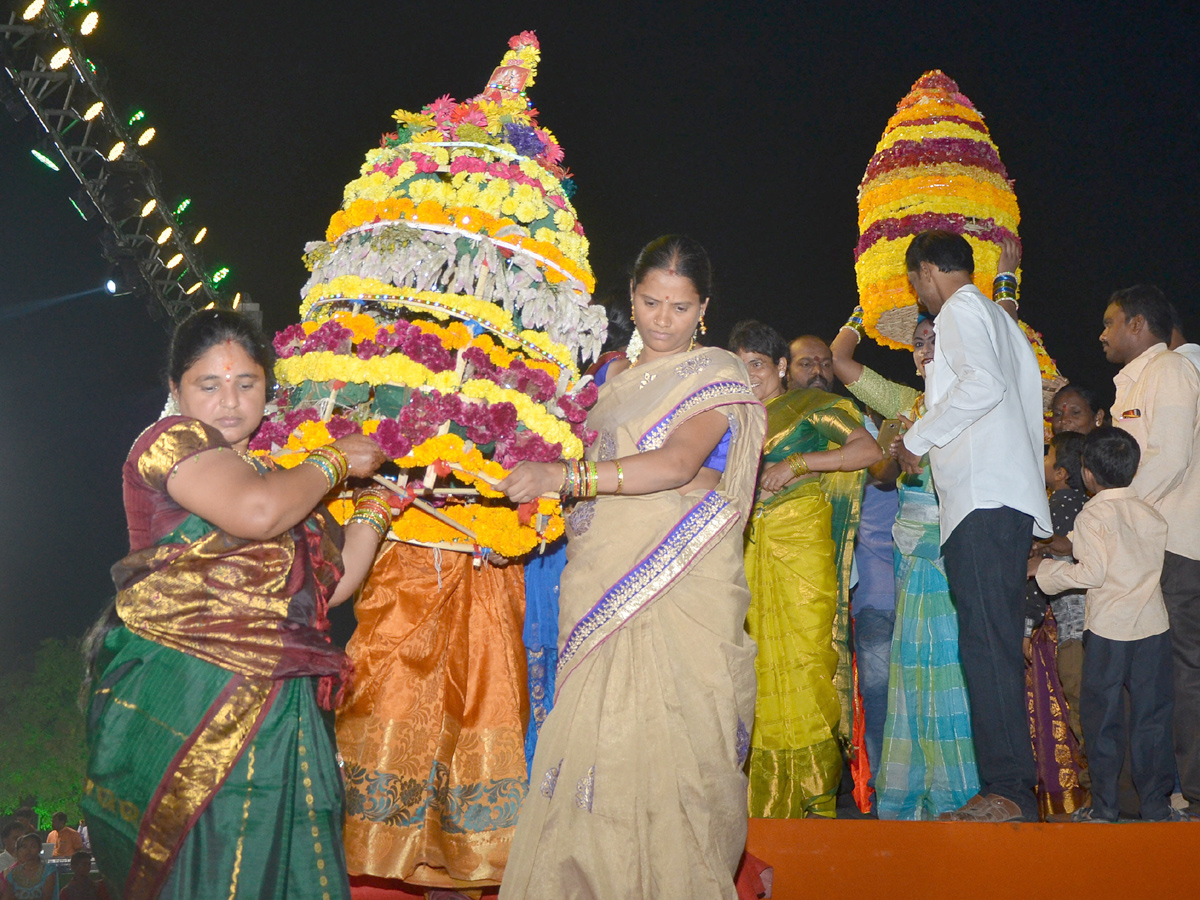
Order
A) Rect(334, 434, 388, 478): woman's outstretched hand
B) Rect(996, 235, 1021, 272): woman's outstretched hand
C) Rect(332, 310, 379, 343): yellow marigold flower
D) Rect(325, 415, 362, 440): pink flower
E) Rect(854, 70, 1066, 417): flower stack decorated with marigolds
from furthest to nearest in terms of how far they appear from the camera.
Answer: Rect(854, 70, 1066, 417): flower stack decorated with marigolds < Rect(996, 235, 1021, 272): woman's outstretched hand < Rect(332, 310, 379, 343): yellow marigold flower < Rect(325, 415, 362, 440): pink flower < Rect(334, 434, 388, 478): woman's outstretched hand

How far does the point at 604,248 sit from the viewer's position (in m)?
9.11

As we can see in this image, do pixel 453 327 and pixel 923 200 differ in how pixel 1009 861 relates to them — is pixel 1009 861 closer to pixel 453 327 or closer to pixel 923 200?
pixel 453 327

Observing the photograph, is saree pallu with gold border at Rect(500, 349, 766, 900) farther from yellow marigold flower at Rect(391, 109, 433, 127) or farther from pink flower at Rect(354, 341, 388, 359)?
yellow marigold flower at Rect(391, 109, 433, 127)

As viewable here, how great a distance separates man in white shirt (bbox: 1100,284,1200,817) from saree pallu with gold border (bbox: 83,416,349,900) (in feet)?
11.1

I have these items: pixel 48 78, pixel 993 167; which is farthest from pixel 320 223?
pixel 993 167

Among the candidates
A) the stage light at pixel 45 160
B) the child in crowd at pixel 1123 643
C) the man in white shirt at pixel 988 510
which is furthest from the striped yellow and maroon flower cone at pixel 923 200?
the stage light at pixel 45 160

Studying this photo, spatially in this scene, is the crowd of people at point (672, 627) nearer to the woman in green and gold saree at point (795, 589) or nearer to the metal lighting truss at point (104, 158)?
the woman in green and gold saree at point (795, 589)

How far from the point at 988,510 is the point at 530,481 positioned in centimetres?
180

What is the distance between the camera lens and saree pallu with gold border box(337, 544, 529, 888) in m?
3.32

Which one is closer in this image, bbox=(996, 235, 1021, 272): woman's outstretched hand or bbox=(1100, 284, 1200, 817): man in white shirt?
bbox=(1100, 284, 1200, 817): man in white shirt

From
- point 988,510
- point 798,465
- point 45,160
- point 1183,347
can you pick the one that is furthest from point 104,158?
point 1183,347

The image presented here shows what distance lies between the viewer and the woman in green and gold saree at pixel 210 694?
224 cm

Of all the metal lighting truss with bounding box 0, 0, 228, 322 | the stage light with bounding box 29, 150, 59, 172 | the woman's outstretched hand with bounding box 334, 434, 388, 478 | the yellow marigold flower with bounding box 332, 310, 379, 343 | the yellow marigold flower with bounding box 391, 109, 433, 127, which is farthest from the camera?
the stage light with bounding box 29, 150, 59, 172

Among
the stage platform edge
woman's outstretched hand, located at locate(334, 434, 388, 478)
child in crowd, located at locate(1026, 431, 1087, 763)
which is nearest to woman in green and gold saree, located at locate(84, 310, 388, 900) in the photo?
woman's outstretched hand, located at locate(334, 434, 388, 478)
